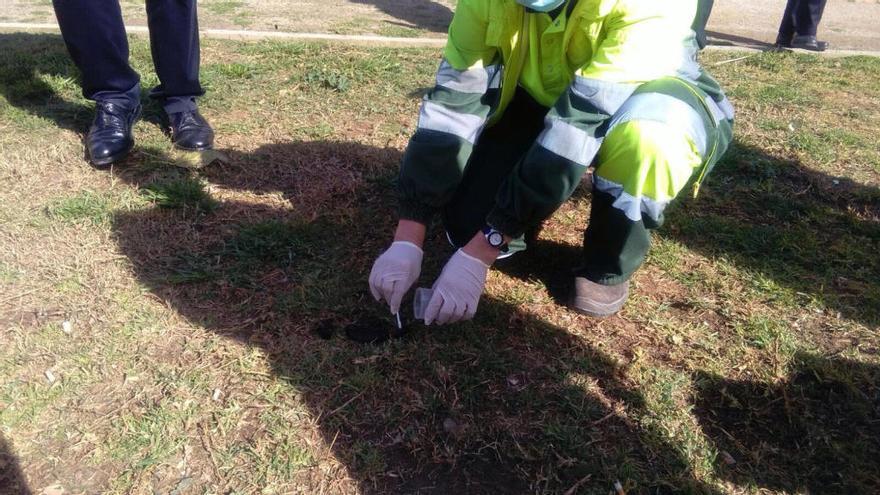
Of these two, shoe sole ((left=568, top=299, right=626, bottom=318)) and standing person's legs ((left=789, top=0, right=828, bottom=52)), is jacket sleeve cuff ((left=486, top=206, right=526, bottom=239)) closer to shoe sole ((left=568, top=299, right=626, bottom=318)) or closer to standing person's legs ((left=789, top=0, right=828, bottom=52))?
shoe sole ((left=568, top=299, right=626, bottom=318))

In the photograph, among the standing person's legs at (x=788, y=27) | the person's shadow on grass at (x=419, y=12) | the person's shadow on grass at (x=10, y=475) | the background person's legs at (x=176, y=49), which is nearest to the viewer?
the person's shadow on grass at (x=10, y=475)

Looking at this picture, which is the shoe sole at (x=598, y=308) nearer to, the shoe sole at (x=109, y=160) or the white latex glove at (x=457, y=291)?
the white latex glove at (x=457, y=291)

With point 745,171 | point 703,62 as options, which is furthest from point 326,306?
point 703,62

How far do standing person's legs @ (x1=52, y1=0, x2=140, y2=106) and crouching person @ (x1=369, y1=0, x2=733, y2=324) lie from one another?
1.67m

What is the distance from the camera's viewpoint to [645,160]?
1891 mm

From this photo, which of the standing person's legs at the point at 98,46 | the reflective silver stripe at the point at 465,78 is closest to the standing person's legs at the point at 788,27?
the reflective silver stripe at the point at 465,78

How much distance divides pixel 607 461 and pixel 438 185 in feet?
3.04

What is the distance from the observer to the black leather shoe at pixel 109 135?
2906 mm

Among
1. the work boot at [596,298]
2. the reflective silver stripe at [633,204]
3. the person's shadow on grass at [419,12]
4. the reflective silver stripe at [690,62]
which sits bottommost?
the person's shadow on grass at [419,12]

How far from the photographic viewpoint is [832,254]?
262cm

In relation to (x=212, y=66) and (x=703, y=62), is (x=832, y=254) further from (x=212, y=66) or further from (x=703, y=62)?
(x=212, y=66)

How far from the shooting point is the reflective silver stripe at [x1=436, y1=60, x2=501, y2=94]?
2121mm

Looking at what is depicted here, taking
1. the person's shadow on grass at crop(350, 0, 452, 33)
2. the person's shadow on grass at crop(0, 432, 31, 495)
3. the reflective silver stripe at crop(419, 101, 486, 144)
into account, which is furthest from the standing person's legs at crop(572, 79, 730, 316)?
the person's shadow on grass at crop(350, 0, 452, 33)

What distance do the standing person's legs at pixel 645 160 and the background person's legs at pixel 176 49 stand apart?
2.01 m
